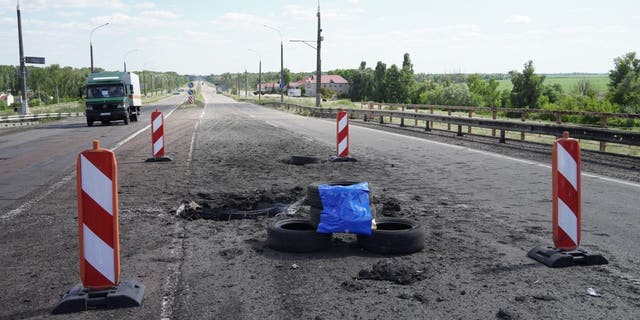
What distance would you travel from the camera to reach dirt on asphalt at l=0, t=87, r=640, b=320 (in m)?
4.36

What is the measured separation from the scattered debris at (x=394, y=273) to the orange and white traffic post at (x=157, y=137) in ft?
33.3

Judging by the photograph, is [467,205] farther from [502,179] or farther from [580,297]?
[580,297]

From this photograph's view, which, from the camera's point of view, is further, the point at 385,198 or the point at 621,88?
the point at 621,88

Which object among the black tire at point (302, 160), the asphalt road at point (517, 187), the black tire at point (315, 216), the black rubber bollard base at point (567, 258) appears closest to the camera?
the black rubber bollard base at point (567, 258)

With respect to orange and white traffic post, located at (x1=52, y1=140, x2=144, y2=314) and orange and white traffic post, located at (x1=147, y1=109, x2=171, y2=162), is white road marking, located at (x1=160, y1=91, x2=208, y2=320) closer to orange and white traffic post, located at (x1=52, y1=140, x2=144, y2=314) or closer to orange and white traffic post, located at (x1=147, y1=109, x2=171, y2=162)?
orange and white traffic post, located at (x1=52, y1=140, x2=144, y2=314)

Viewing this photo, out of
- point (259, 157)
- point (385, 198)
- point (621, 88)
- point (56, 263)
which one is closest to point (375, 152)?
point (259, 157)

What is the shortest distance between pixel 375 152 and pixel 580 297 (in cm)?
1220

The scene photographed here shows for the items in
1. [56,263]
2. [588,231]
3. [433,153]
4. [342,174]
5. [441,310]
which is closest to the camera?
[441,310]

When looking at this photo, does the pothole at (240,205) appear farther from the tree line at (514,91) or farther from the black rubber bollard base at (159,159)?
the tree line at (514,91)

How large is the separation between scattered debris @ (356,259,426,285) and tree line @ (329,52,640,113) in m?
57.1

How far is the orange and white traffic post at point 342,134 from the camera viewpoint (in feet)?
46.3

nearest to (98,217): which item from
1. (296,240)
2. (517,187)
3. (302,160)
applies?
(296,240)

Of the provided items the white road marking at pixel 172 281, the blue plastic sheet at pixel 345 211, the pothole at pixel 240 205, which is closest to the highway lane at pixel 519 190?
the blue plastic sheet at pixel 345 211

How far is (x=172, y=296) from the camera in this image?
15.2 feet
